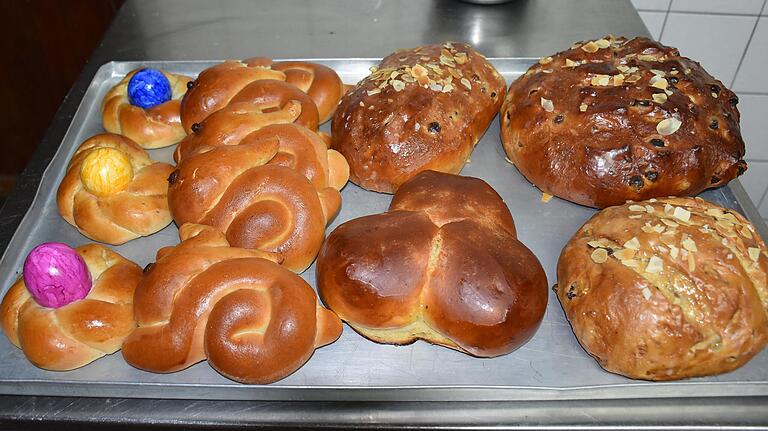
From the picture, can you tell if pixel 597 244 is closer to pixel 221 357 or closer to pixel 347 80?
pixel 221 357

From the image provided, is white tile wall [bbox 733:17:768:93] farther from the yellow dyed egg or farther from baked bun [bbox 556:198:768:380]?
the yellow dyed egg

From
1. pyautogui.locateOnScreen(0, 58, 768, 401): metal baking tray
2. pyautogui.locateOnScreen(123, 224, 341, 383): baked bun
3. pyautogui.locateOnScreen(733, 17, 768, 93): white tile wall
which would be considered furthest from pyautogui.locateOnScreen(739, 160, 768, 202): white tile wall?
pyautogui.locateOnScreen(123, 224, 341, 383): baked bun

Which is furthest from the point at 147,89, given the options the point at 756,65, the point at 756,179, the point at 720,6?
the point at 756,179

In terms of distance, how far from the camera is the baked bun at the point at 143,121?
182 cm

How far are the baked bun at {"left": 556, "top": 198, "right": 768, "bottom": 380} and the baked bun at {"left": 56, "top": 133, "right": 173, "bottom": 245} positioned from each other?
104 cm

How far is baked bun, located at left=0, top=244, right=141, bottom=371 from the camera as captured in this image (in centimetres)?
133

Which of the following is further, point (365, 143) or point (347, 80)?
point (347, 80)

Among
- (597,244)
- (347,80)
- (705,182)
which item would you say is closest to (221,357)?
(597,244)

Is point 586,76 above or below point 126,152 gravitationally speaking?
above

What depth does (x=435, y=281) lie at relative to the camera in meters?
1.34

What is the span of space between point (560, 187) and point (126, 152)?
3.83 feet

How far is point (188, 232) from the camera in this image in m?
1.42

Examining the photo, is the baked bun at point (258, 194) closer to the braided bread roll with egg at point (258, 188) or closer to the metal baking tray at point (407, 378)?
the braided bread roll with egg at point (258, 188)

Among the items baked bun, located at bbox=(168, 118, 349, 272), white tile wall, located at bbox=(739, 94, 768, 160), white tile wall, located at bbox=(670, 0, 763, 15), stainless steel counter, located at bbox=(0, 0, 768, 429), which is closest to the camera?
baked bun, located at bbox=(168, 118, 349, 272)
